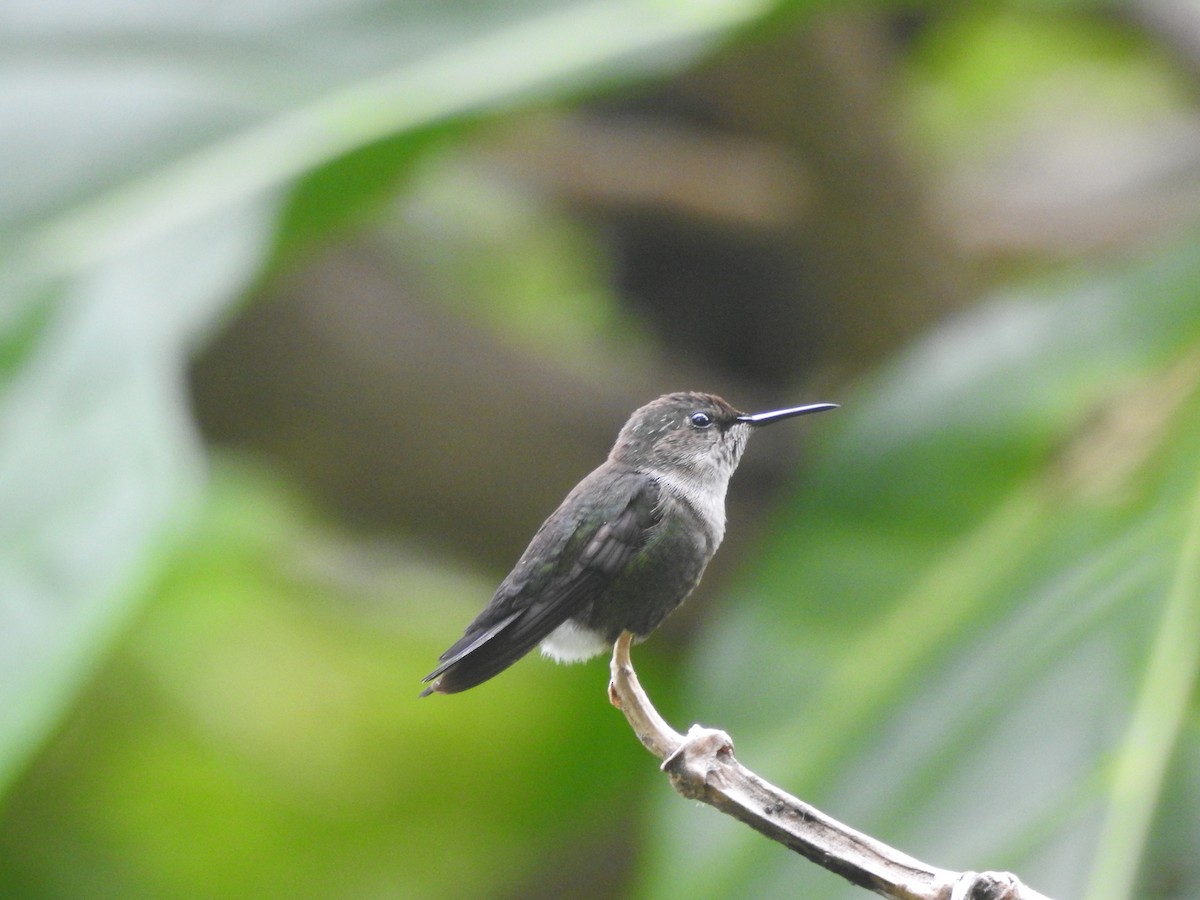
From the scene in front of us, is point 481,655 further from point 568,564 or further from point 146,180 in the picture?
point 146,180

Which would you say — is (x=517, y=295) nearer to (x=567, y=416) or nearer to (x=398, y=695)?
(x=567, y=416)

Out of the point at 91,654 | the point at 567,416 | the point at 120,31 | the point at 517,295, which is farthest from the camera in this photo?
the point at 517,295

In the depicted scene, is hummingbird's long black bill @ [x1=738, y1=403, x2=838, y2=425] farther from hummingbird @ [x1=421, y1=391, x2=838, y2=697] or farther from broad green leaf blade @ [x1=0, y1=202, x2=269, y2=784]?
broad green leaf blade @ [x1=0, y1=202, x2=269, y2=784]

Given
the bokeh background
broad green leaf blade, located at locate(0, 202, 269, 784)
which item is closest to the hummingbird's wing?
the bokeh background

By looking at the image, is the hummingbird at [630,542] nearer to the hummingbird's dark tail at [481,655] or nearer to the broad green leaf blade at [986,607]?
the hummingbird's dark tail at [481,655]

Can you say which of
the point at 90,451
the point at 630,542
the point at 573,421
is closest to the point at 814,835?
the point at 630,542

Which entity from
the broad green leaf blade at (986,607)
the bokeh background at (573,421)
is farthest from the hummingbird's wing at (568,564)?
the broad green leaf blade at (986,607)

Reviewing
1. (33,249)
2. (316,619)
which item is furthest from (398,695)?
(33,249)
